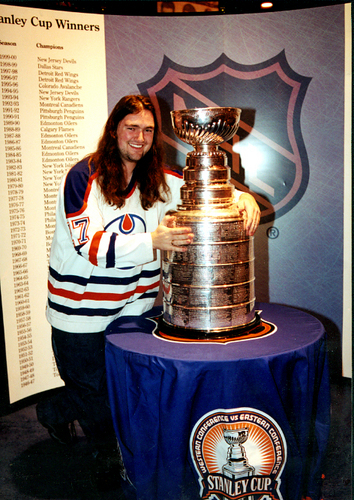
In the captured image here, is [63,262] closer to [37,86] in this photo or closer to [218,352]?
[218,352]

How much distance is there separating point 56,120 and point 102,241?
114cm

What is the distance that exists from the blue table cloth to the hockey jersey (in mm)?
372

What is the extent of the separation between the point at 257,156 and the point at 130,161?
3.51 feet

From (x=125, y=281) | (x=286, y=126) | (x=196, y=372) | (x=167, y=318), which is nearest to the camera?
(x=196, y=372)

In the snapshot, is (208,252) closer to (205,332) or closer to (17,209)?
(205,332)

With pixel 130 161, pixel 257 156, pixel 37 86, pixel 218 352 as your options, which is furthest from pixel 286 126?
pixel 218 352

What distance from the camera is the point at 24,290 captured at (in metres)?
2.64

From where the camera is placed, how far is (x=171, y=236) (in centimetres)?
166

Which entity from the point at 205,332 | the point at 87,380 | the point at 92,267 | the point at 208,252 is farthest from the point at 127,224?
the point at 87,380

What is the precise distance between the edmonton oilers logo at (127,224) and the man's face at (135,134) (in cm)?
24

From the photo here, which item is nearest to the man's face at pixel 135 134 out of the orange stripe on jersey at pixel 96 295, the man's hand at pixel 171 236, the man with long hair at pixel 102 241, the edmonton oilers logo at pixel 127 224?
the man with long hair at pixel 102 241

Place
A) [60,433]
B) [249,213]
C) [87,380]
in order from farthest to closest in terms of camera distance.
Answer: [60,433] < [87,380] < [249,213]

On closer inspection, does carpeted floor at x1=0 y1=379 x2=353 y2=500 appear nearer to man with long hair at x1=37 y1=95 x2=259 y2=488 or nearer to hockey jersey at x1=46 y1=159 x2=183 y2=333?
man with long hair at x1=37 y1=95 x2=259 y2=488

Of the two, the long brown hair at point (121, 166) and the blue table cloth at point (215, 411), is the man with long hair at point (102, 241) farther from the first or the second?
the blue table cloth at point (215, 411)
